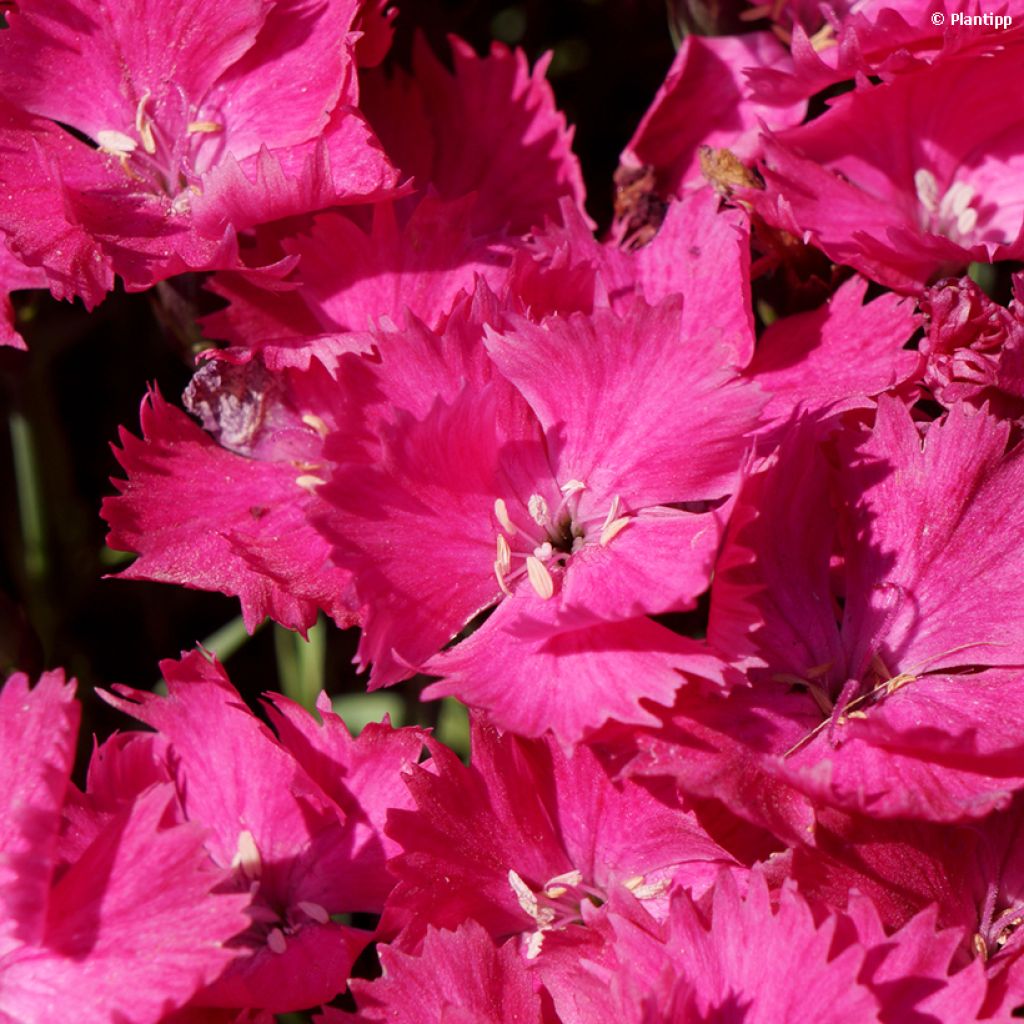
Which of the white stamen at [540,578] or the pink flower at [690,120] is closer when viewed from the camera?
the white stamen at [540,578]

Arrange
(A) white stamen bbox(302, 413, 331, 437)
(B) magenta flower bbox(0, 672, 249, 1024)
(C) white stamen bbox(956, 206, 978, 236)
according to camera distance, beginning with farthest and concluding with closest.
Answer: (C) white stamen bbox(956, 206, 978, 236)
(A) white stamen bbox(302, 413, 331, 437)
(B) magenta flower bbox(0, 672, 249, 1024)

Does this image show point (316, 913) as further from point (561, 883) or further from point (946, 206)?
point (946, 206)

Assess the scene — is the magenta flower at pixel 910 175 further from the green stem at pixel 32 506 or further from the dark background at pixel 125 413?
the green stem at pixel 32 506

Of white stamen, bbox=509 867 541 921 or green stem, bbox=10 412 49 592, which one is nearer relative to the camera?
white stamen, bbox=509 867 541 921

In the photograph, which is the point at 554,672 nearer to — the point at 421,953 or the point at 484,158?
the point at 421,953

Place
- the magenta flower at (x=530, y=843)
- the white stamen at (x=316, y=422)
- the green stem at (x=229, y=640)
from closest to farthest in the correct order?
the magenta flower at (x=530, y=843) → the white stamen at (x=316, y=422) → the green stem at (x=229, y=640)

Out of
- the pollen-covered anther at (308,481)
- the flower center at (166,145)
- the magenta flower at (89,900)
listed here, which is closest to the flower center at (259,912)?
the magenta flower at (89,900)

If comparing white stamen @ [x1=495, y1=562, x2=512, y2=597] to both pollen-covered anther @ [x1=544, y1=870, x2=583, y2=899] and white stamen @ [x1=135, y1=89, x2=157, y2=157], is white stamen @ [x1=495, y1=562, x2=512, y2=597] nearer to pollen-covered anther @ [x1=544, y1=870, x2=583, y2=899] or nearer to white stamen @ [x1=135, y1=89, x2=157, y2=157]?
pollen-covered anther @ [x1=544, y1=870, x2=583, y2=899]

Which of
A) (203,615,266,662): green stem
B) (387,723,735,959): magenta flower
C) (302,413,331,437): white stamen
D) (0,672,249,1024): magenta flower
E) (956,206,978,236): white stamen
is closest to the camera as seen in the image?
(0,672,249,1024): magenta flower

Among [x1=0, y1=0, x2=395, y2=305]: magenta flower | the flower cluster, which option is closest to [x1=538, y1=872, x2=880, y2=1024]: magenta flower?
the flower cluster

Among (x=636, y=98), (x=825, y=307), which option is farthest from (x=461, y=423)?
(x=636, y=98)
